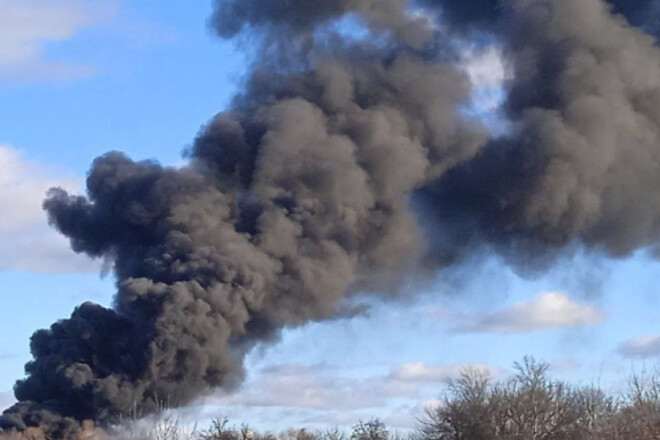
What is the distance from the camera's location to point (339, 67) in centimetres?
4297

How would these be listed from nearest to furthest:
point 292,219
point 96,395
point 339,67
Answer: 1. point 96,395
2. point 292,219
3. point 339,67

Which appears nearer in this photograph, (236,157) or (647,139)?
(236,157)

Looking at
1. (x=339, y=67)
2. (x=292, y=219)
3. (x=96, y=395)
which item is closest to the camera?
(x=96, y=395)

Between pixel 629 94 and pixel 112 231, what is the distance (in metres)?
19.4

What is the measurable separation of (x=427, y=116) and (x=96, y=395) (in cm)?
1585

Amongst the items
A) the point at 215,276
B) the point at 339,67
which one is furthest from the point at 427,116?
the point at 215,276

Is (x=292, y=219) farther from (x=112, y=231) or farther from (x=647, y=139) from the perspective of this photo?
(x=647, y=139)

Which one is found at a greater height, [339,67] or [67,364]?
[339,67]

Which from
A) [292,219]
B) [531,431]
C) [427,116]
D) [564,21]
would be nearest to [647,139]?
[564,21]

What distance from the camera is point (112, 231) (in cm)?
3959

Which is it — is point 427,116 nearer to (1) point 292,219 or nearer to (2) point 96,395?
(1) point 292,219

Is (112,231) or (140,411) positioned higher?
(112,231)

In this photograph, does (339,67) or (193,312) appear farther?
(339,67)

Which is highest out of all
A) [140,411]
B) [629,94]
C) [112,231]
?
[629,94]
